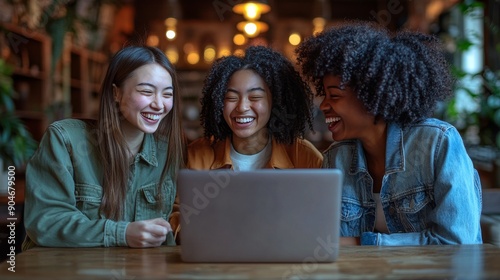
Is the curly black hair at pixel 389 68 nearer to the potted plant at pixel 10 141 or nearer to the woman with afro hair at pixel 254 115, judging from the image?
the woman with afro hair at pixel 254 115

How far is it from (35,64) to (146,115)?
3761 millimetres

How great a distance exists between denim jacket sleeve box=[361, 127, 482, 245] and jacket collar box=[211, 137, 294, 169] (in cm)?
43

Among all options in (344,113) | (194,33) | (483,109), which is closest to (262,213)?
(344,113)

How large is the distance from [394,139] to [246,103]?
1.59ft

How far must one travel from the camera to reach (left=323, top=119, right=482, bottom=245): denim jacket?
154 cm

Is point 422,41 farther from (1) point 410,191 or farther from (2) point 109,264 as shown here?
(2) point 109,264

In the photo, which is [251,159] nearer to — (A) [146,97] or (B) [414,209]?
(A) [146,97]

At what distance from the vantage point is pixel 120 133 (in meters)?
1.76

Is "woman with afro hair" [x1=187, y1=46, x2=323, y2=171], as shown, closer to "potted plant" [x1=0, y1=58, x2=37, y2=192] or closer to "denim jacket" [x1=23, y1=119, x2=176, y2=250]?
"denim jacket" [x1=23, y1=119, x2=176, y2=250]

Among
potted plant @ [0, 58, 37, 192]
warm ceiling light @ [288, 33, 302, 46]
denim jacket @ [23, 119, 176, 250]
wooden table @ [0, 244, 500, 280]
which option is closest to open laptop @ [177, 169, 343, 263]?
wooden table @ [0, 244, 500, 280]

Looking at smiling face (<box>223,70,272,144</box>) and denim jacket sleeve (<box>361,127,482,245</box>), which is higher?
smiling face (<box>223,70,272,144</box>)

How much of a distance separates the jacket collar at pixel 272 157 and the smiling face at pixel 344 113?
0.23 meters

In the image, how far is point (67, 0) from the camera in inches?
155

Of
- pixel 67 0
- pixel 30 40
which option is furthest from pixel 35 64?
pixel 67 0
